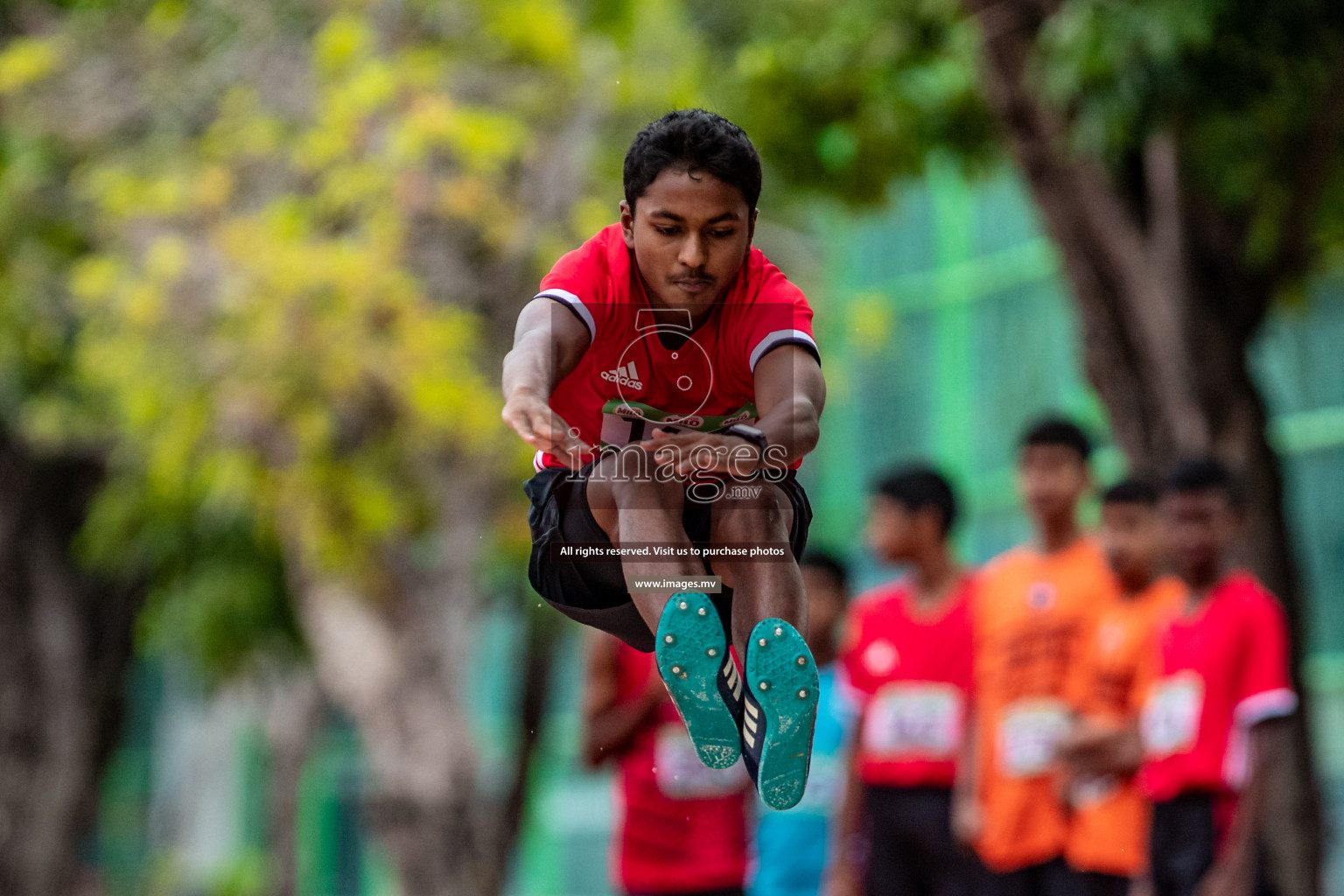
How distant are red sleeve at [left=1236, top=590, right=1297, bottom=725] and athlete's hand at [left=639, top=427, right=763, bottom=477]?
20.6ft

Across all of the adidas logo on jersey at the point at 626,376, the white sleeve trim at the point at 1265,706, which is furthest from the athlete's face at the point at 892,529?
the adidas logo on jersey at the point at 626,376

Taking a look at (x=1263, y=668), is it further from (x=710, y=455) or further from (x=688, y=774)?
(x=710, y=455)

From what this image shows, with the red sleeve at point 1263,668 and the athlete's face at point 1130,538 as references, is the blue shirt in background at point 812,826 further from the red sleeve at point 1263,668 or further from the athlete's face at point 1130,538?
the red sleeve at point 1263,668

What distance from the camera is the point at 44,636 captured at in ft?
77.2

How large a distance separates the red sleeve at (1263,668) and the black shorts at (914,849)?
1.96m

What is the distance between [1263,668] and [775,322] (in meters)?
6.30

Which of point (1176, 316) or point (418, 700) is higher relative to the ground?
point (1176, 316)

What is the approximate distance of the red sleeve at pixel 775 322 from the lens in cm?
220

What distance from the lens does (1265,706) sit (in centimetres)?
766

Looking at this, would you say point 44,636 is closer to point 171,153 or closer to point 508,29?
point 171,153

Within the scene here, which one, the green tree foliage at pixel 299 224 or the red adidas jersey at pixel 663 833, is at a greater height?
the green tree foliage at pixel 299 224

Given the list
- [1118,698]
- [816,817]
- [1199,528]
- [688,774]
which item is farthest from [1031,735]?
[688,774]

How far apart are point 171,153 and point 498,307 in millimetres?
5245

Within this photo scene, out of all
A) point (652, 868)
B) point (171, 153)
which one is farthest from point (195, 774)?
point (652, 868)
